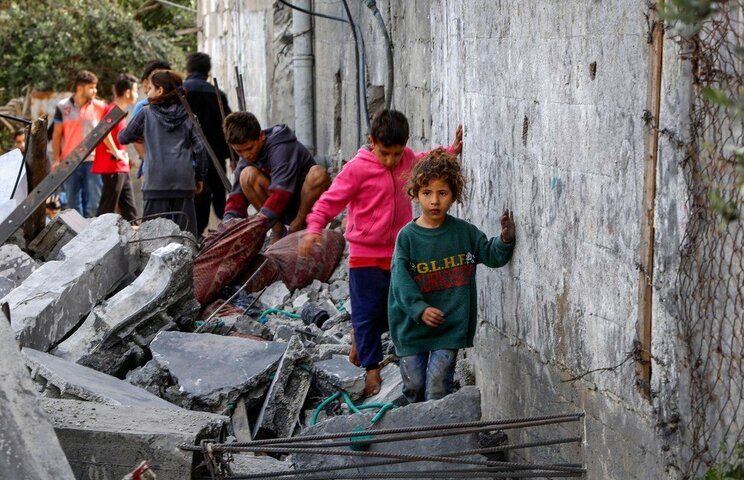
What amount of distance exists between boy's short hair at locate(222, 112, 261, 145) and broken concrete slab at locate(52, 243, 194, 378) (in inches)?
57.1

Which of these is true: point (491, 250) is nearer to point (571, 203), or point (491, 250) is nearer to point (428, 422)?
point (428, 422)

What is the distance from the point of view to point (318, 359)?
22.4 feet

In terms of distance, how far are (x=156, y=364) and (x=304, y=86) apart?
234 inches

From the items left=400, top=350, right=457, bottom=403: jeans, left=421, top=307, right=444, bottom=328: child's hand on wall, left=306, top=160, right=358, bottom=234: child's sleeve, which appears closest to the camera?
left=421, top=307, right=444, bottom=328: child's hand on wall

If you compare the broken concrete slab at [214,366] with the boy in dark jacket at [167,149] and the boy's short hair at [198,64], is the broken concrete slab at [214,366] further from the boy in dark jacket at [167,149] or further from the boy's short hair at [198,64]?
the boy's short hair at [198,64]

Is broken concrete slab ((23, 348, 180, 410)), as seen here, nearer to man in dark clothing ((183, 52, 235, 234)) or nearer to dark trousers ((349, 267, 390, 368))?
dark trousers ((349, 267, 390, 368))

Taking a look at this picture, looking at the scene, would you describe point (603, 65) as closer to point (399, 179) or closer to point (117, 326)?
point (399, 179)

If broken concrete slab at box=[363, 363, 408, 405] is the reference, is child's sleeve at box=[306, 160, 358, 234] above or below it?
above

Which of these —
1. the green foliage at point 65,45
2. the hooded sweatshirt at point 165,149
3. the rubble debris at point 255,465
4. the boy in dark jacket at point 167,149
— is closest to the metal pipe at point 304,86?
the boy in dark jacket at point 167,149

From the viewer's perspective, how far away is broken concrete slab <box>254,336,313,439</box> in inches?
247

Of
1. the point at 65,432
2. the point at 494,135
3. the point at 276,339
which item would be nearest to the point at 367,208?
the point at 494,135

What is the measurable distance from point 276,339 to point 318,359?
0.65m

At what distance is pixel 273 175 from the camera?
922 cm

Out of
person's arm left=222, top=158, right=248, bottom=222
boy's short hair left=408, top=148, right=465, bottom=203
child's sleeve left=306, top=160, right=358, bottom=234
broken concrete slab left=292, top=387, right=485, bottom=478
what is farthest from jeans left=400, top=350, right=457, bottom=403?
person's arm left=222, top=158, right=248, bottom=222
